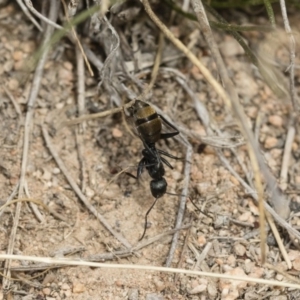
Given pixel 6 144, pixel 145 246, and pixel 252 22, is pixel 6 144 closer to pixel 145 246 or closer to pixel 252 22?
pixel 145 246

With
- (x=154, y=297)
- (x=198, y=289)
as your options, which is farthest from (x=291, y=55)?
(x=154, y=297)

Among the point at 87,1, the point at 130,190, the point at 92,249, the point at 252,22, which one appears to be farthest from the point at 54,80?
the point at 252,22

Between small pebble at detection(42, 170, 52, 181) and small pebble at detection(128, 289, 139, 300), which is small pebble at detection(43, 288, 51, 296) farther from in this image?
small pebble at detection(42, 170, 52, 181)

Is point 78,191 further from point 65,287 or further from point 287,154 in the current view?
point 287,154

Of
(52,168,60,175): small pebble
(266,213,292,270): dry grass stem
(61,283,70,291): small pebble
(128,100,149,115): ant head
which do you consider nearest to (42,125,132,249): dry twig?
(52,168,60,175): small pebble

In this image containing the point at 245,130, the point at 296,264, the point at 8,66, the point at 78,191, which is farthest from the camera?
the point at 8,66

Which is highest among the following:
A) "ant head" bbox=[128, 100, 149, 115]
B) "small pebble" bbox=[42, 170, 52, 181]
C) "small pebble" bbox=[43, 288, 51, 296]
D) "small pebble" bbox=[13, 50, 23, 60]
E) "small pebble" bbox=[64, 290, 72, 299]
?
"small pebble" bbox=[13, 50, 23, 60]

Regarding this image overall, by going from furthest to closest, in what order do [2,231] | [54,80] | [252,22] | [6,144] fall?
1. [252,22]
2. [54,80]
3. [6,144]
4. [2,231]

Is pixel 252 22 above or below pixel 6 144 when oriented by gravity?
above
